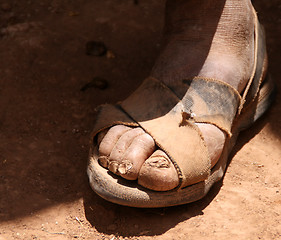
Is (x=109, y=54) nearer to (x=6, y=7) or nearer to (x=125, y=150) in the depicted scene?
(x=6, y=7)

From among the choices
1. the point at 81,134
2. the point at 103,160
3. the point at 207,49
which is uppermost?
the point at 207,49

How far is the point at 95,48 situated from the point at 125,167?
1.24 m

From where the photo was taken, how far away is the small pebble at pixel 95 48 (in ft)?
9.16

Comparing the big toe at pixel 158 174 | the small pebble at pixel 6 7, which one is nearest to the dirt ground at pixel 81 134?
the small pebble at pixel 6 7

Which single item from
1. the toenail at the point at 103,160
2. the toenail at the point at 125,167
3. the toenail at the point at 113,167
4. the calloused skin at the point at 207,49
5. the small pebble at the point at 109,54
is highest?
the calloused skin at the point at 207,49

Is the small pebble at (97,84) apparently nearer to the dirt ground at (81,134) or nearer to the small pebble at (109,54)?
the dirt ground at (81,134)

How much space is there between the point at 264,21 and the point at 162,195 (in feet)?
5.38

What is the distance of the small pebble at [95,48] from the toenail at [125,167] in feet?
3.82

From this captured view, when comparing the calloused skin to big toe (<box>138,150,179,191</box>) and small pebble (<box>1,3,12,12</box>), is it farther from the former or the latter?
small pebble (<box>1,3,12,12</box>)

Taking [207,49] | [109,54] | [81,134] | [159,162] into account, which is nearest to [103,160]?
[159,162]

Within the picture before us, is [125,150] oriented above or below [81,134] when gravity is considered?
above

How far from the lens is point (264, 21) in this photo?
2961 millimetres

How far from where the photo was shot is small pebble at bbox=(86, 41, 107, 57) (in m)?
2.79

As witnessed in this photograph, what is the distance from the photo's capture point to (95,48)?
2820 mm
